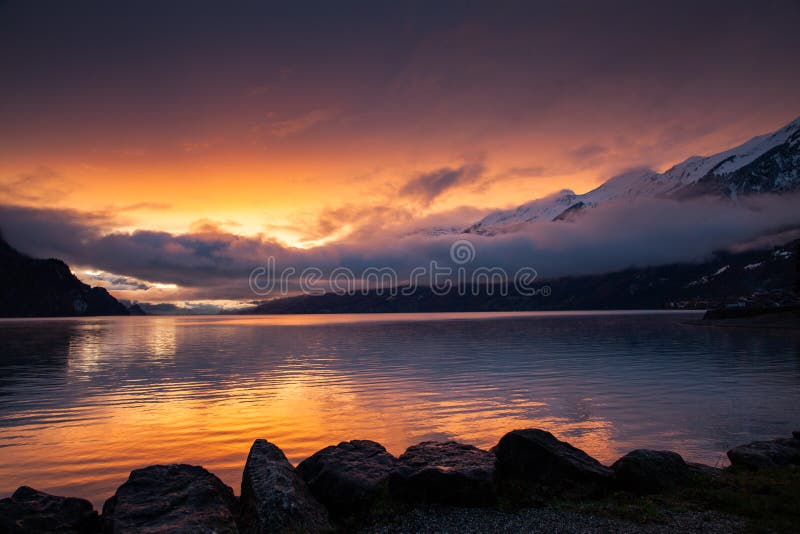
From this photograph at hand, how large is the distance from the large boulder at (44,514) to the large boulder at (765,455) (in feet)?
85.7

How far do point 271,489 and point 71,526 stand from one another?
21.8ft

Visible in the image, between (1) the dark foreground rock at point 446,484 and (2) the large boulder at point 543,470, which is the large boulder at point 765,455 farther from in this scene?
(1) the dark foreground rock at point 446,484

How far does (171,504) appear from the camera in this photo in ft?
51.9

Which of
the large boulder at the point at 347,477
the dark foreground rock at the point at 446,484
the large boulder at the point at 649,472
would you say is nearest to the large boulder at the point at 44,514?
the large boulder at the point at 347,477

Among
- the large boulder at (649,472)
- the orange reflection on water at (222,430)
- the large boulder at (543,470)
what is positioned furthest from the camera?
the orange reflection on water at (222,430)

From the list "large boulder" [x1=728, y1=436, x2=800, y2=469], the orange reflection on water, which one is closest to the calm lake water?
the orange reflection on water

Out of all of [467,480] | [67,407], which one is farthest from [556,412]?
[67,407]

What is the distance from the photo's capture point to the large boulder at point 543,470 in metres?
18.4

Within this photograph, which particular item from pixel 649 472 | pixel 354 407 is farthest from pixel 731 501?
pixel 354 407

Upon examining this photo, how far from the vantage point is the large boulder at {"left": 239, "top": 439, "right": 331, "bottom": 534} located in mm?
15148

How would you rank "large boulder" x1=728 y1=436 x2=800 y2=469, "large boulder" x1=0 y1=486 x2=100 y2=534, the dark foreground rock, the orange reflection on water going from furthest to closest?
the orange reflection on water, "large boulder" x1=728 y1=436 x2=800 y2=469, the dark foreground rock, "large boulder" x1=0 y1=486 x2=100 y2=534

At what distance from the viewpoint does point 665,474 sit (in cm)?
1855

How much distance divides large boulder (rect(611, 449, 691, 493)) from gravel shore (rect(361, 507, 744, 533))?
2.15 meters

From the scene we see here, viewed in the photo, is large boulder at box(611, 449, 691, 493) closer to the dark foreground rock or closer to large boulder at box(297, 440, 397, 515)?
the dark foreground rock
